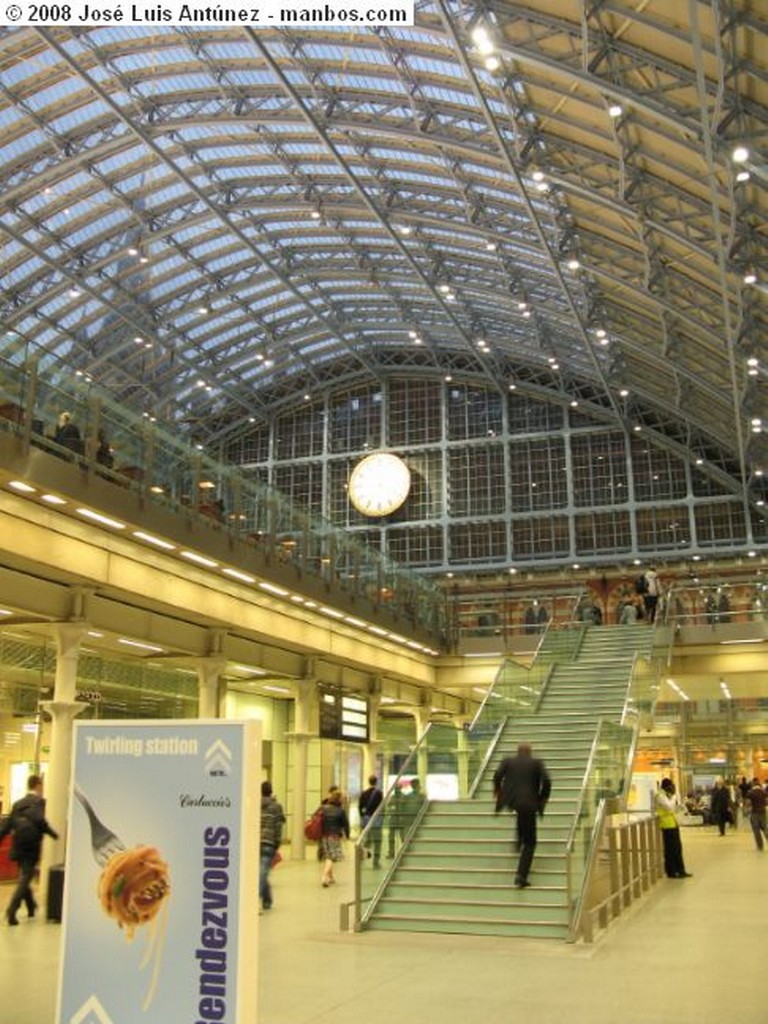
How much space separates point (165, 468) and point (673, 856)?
1084 cm

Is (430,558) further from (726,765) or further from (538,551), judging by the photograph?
(726,765)

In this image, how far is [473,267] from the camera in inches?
1512

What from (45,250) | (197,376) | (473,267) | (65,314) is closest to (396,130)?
(473,267)

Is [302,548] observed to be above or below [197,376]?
below

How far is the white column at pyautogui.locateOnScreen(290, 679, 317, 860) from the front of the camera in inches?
981

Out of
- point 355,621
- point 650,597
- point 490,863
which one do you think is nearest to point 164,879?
point 490,863

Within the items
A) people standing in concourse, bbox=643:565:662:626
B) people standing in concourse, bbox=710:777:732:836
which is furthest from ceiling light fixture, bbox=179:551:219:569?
people standing in concourse, bbox=710:777:732:836

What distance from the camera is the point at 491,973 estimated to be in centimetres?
951

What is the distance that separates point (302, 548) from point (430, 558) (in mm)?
25313

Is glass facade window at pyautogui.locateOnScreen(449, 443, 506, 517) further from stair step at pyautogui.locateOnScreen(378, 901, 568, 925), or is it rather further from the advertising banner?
the advertising banner

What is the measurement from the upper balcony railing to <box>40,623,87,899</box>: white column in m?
2.56

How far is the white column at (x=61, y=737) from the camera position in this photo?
1509 centimetres

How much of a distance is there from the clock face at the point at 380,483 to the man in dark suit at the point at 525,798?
3412 cm

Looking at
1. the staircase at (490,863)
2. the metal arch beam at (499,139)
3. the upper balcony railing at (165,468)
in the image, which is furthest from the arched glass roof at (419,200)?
the staircase at (490,863)
